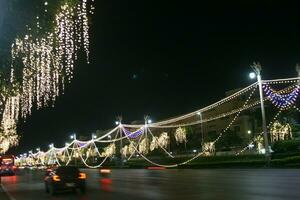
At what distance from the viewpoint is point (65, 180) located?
25969mm

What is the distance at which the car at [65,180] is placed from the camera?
1011 inches

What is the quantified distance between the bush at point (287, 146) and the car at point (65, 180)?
33.0 metres

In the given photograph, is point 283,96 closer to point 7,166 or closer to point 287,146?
point 287,146

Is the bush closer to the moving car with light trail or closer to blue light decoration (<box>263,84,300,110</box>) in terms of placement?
blue light decoration (<box>263,84,300,110</box>)

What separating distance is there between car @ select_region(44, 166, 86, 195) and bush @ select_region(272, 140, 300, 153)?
33.0m

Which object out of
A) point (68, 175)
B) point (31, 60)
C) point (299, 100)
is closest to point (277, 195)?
point (31, 60)

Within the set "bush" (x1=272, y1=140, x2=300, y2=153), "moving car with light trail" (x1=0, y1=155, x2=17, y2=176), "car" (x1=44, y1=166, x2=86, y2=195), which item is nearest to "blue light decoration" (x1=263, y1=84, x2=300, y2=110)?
"bush" (x1=272, y1=140, x2=300, y2=153)

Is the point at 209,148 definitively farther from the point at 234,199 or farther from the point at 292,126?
the point at 234,199

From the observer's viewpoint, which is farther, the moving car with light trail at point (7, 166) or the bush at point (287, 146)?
the moving car with light trail at point (7, 166)

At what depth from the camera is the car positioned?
2568cm

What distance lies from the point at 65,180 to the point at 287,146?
116ft

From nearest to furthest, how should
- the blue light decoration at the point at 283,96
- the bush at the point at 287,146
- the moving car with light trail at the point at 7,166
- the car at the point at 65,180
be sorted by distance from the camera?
the car at the point at 65,180 → the blue light decoration at the point at 283,96 → the bush at the point at 287,146 → the moving car with light trail at the point at 7,166

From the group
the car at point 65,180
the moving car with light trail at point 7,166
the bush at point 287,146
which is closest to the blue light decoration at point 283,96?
the bush at point 287,146

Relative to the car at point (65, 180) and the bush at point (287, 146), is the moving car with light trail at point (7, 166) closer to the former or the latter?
the bush at point (287, 146)
